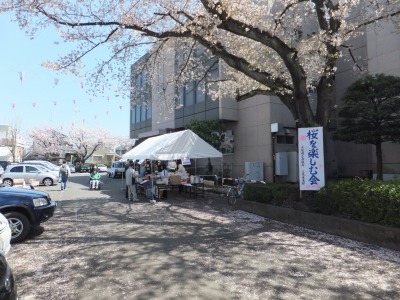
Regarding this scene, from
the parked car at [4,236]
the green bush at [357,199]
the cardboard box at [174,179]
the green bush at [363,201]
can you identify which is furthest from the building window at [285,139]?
the parked car at [4,236]

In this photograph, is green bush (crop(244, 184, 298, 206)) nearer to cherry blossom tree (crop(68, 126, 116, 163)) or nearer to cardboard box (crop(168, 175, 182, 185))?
cardboard box (crop(168, 175, 182, 185))

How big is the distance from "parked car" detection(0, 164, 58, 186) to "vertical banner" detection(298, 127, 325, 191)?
717 inches

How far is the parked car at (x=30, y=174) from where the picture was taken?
20.2 metres

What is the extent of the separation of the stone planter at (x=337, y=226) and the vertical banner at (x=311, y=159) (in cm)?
78

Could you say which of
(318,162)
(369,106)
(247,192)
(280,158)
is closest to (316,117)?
(318,162)

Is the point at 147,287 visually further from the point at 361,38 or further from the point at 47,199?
the point at 361,38

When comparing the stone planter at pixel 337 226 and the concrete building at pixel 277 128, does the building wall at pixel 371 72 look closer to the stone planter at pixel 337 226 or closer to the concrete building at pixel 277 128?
the concrete building at pixel 277 128

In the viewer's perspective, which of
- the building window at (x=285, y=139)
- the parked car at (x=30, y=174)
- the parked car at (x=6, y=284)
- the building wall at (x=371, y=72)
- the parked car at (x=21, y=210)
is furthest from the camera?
the parked car at (x=30, y=174)

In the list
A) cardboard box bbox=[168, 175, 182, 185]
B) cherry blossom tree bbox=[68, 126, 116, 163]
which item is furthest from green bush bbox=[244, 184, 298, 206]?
cherry blossom tree bbox=[68, 126, 116, 163]

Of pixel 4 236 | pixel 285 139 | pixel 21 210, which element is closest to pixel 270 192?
pixel 21 210

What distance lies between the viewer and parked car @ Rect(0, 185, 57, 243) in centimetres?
623

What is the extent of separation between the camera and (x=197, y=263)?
5016 mm

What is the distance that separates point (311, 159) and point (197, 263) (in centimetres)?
447

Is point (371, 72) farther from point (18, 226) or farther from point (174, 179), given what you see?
point (18, 226)
